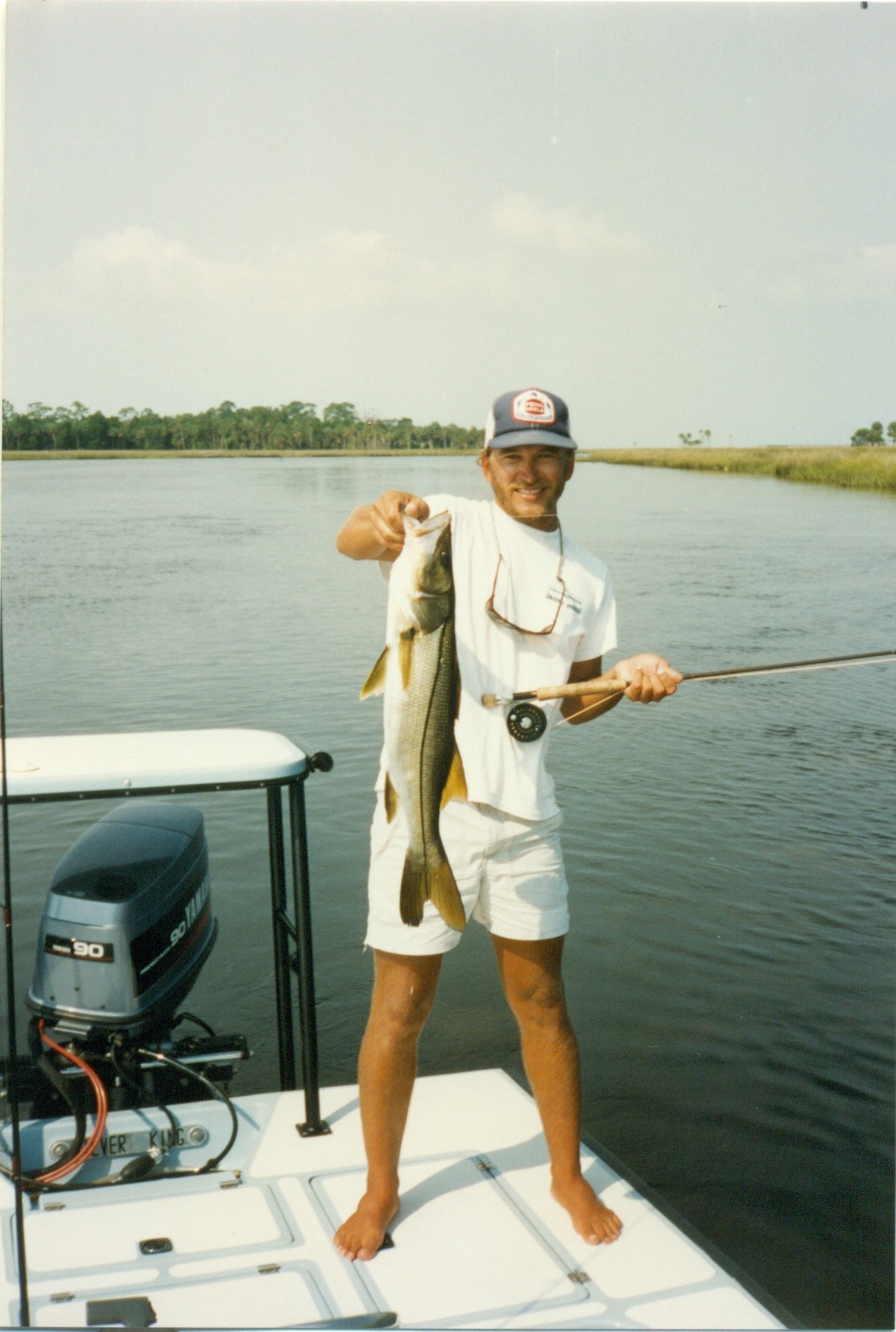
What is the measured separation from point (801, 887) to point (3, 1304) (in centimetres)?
657

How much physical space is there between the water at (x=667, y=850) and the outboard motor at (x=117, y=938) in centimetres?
257

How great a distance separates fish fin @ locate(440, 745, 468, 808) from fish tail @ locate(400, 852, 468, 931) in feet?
0.45

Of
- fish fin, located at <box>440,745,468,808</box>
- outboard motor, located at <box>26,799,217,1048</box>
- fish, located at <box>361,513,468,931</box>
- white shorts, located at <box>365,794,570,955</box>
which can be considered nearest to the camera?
fish, located at <box>361,513,468,931</box>

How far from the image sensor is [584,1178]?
114 inches

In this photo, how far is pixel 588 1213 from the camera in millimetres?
2768

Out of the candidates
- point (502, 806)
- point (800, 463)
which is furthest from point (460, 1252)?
point (800, 463)

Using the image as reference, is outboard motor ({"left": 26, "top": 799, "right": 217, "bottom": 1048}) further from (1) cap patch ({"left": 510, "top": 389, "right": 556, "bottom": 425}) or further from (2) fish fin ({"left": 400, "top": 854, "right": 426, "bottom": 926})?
(1) cap patch ({"left": 510, "top": 389, "right": 556, "bottom": 425})

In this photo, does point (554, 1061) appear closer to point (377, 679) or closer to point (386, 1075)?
point (386, 1075)

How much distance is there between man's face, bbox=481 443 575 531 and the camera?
8.80ft

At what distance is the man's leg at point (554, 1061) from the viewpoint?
2738mm

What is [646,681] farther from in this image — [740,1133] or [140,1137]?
[740,1133]

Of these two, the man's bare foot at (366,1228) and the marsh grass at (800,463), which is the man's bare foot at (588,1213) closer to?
the man's bare foot at (366,1228)

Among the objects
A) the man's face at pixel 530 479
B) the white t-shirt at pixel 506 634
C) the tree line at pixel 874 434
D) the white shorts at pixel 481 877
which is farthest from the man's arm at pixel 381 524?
the tree line at pixel 874 434

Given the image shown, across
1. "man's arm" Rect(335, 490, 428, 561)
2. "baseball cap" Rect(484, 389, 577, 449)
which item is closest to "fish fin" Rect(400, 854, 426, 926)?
"man's arm" Rect(335, 490, 428, 561)
